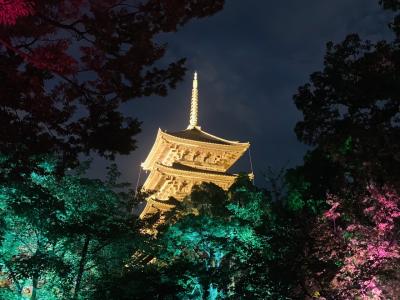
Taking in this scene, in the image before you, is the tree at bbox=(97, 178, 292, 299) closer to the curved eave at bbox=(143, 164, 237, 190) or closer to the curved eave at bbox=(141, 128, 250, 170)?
the curved eave at bbox=(143, 164, 237, 190)

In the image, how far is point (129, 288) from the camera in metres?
13.5

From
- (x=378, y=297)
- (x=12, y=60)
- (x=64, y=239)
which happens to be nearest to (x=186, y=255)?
(x=64, y=239)

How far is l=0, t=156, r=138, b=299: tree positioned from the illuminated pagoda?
11770 mm

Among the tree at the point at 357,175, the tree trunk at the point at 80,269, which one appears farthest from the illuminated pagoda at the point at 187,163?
the tree at the point at 357,175

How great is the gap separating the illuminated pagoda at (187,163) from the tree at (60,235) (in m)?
11.8

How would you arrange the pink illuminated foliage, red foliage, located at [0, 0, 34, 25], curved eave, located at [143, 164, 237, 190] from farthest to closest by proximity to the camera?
1. curved eave, located at [143, 164, 237, 190]
2. the pink illuminated foliage
3. red foliage, located at [0, 0, 34, 25]

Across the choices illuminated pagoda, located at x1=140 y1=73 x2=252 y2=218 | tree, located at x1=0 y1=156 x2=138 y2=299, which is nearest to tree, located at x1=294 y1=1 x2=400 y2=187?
tree, located at x1=0 y1=156 x2=138 y2=299

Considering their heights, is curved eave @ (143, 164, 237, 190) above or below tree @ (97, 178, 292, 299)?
above

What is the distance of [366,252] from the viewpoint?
10.0m

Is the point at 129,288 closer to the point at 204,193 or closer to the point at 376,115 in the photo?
the point at 204,193

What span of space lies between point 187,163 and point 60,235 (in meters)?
16.6

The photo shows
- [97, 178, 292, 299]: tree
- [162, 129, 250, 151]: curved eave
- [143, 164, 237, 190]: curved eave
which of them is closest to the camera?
[97, 178, 292, 299]: tree

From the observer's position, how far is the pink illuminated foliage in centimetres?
973

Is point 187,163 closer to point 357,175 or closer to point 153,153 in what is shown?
point 153,153
